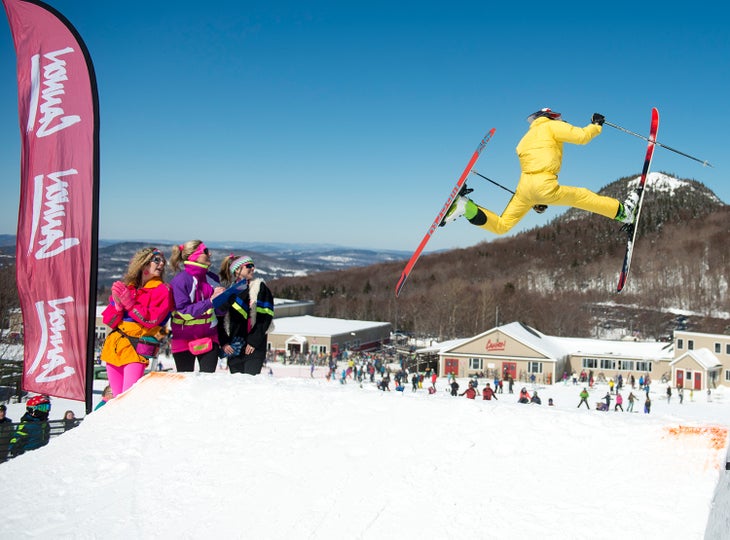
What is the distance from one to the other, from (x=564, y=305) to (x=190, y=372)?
213 feet

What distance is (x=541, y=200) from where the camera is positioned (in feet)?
18.7

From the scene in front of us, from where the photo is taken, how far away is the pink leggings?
200 inches

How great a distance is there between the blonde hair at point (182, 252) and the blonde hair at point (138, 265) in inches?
10.3

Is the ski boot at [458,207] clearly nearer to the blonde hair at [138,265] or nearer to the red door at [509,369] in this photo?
the blonde hair at [138,265]

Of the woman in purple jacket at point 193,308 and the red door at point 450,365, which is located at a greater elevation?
the woman in purple jacket at point 193,308

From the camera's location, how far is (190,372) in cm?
506

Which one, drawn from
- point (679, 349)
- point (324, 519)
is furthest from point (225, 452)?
point (679, 349)

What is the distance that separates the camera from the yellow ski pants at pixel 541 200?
5.62m

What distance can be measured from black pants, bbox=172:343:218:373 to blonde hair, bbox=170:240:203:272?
83cm

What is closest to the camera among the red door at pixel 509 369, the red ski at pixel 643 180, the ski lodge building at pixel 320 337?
the red ski at pixel 643 180

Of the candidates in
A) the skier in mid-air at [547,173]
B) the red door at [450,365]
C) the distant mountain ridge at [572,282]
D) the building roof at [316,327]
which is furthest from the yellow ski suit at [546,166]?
the building roof at [316,327]

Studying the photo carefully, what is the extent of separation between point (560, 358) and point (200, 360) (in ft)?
107

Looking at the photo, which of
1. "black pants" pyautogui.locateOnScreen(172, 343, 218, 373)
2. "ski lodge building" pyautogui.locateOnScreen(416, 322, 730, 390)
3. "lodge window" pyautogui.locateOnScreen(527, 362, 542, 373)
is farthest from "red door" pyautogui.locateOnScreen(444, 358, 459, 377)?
"black pants" pyautogui.locateOnScreen(172, 343, 218, 373)

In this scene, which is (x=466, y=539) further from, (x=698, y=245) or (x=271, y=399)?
(x=698, y=245)
